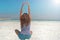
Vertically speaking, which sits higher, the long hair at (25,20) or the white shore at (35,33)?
the long hair at (25,20)

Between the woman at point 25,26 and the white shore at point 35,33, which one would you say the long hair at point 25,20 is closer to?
the woman at point 25,26

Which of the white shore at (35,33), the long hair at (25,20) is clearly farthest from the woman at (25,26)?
the white shore at (35,33)

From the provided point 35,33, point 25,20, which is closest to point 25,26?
point 25,20

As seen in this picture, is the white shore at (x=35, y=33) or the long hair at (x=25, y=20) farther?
the white shore at (x=35, y=33)

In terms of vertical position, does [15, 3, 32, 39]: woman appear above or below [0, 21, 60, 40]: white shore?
above

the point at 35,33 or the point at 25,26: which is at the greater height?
the point at 25,26

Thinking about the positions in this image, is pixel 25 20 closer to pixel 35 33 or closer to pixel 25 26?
pixel 25 26

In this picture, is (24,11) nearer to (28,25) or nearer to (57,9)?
(28,25)

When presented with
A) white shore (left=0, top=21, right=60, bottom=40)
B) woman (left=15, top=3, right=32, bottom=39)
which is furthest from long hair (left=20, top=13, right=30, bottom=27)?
white shore (left=0, top=21, right=60, bottom=40)

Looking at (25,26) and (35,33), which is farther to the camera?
(35,33)

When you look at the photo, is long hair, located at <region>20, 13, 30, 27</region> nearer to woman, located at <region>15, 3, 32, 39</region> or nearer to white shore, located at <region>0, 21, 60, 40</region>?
woman, located at <region>15, 3, 32, 39</region>

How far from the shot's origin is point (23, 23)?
1.05 metres

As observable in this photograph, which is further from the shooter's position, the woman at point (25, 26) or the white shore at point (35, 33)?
the white shore at point (35, 33)

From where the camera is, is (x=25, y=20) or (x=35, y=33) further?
(x=35, y=33)
